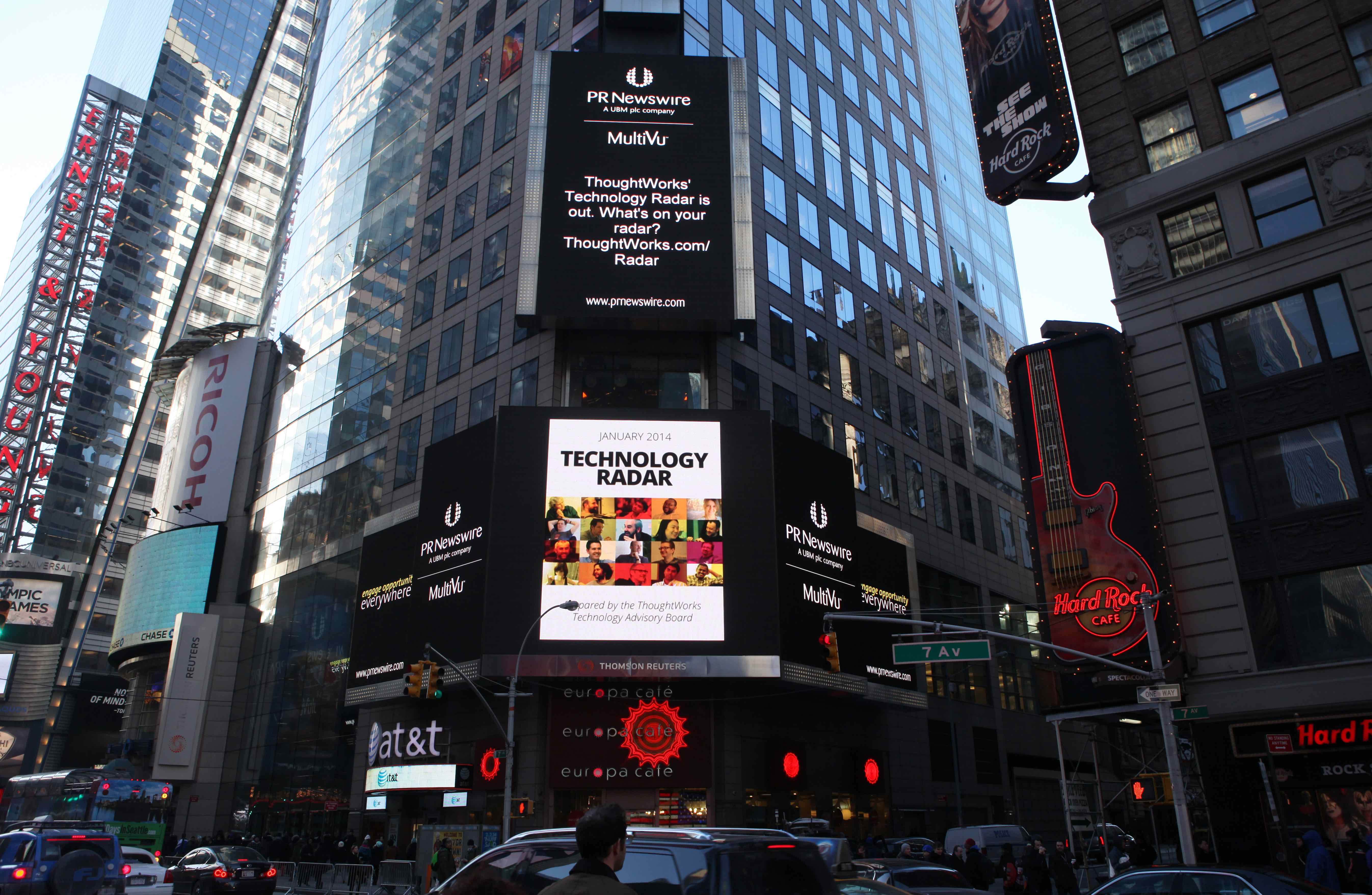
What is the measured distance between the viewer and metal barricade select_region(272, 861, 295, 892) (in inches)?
1332

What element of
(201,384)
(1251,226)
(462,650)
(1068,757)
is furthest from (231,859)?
(201,384)

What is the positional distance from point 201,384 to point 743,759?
188 feet

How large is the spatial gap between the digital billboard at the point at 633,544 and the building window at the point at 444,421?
927 cm

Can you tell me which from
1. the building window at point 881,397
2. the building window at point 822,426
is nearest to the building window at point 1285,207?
the building window at point 822,426

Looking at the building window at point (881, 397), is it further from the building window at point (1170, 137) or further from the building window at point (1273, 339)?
the building window at point (1273, 339)


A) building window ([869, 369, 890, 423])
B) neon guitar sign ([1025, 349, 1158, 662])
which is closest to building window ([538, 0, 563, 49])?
building window ([869, 369, 890, 423])

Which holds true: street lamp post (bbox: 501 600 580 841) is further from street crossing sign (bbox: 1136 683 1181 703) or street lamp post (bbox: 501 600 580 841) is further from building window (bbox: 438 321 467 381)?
building window (bbox: 438 321 467 381)

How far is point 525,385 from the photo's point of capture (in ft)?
143

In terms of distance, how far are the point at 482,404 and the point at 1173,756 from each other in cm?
3378

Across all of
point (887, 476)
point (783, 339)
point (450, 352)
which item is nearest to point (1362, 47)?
point (783, 339)

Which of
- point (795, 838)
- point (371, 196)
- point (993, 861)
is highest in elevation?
point (371, 196)

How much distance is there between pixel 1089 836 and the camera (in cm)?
5300

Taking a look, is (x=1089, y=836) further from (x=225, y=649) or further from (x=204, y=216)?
(x=204, y=216)

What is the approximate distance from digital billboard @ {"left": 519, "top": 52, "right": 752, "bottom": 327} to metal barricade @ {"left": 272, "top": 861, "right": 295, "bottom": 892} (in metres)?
23.5
